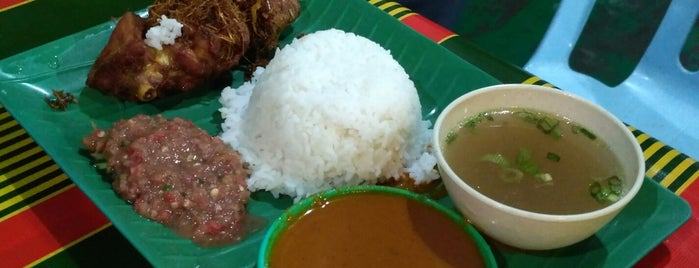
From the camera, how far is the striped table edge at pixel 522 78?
254cm

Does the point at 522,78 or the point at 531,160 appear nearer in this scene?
the point at 531,160

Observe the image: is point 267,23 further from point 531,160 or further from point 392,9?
point 531,160

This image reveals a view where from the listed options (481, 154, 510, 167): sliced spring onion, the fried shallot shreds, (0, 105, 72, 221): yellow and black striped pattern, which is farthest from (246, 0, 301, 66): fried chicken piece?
(481, 154, 510, 167): sliced spring onion

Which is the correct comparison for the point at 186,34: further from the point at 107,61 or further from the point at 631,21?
the point at 631,21

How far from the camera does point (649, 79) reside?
3.98m

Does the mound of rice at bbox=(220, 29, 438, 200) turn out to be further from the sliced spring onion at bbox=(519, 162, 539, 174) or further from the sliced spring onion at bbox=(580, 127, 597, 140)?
the sliced spring onion at bbox=(580, 127, 597, 140)

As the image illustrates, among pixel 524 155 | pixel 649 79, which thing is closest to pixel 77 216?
pixel 524 155

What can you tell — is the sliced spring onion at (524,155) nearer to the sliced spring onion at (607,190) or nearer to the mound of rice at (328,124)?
the sliced spring onion at (607,190)

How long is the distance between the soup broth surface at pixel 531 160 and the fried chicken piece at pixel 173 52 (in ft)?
4.02

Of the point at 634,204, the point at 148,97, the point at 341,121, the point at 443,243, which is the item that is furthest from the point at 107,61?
the point at 634,204

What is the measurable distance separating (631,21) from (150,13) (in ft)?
11.2

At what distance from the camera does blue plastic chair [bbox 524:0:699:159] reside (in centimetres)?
367

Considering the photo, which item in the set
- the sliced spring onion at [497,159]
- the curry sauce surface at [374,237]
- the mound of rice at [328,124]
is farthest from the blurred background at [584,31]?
the curry sauce surface at [374,237]

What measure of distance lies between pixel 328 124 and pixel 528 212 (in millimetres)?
976
